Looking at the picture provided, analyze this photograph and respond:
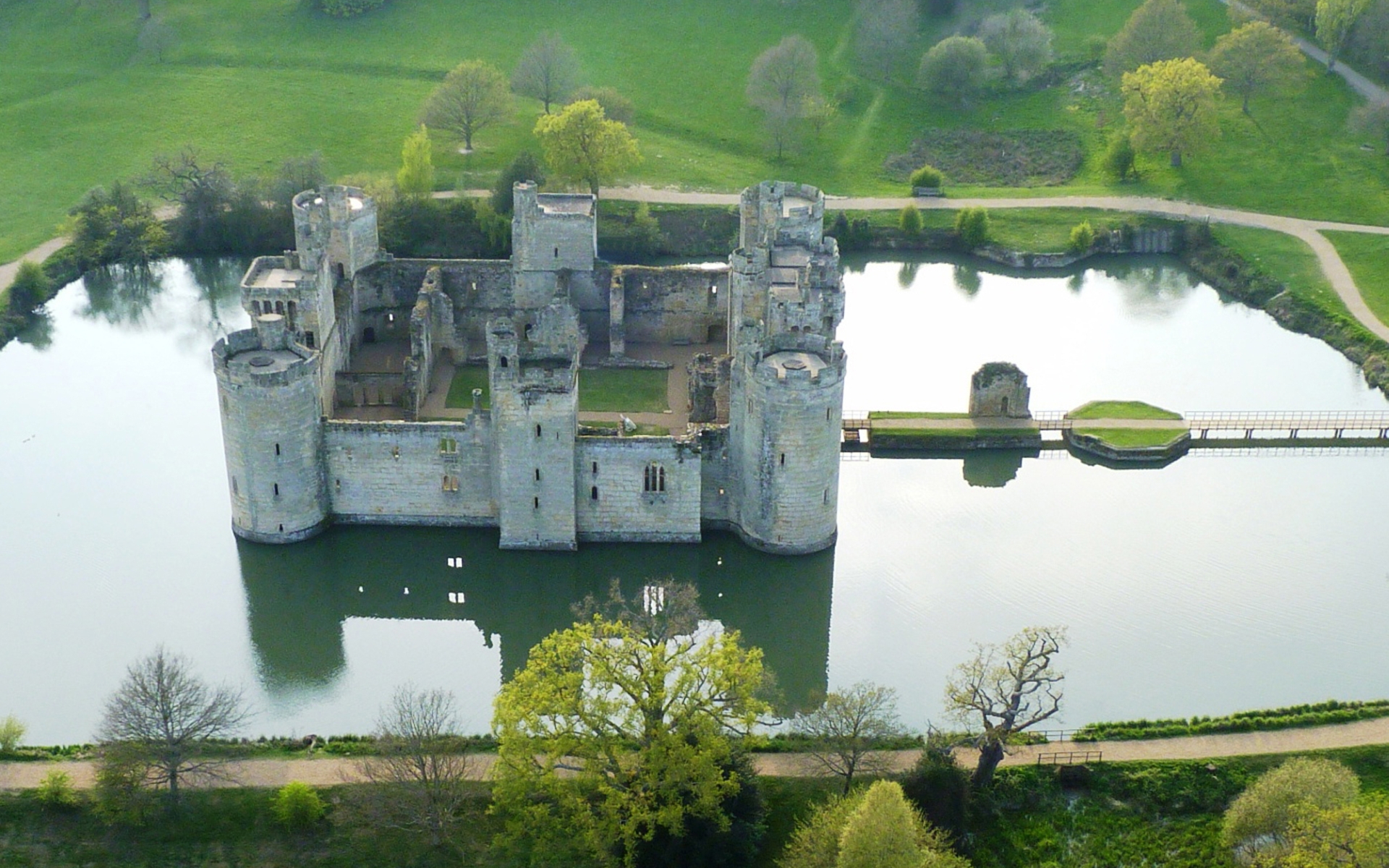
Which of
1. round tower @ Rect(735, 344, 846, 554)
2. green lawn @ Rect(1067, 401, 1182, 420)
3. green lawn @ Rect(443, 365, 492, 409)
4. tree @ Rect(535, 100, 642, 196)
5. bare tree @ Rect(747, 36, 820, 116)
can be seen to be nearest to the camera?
round tower @ Rect(735, 344, 846, 554)

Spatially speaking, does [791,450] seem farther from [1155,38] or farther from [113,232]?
[1155,38]

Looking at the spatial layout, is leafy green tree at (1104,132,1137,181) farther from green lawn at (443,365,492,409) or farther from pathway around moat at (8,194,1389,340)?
green lawn at (443,365,492,409)

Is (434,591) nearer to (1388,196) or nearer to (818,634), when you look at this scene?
(818,634)

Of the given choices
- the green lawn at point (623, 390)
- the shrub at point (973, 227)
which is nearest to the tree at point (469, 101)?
the shrub at point (973, 227)

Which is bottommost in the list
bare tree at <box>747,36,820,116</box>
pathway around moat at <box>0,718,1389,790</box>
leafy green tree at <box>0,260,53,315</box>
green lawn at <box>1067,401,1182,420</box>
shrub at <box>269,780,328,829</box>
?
shrub at <box>269,780,328,829</box>

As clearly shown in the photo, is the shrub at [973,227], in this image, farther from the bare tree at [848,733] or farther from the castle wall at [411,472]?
the bare tree at [848,733]

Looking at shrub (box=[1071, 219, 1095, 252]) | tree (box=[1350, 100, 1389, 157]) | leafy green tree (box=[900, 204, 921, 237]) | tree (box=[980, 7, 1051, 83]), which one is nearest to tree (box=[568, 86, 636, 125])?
leafy green tree (box=[900, 204, 921, 237])

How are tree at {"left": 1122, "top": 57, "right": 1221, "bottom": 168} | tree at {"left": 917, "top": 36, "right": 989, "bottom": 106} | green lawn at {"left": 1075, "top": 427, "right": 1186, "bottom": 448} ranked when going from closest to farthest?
green lawn at {"left": 1075, "top": 427, "right": 1186, "bottom": 448} → tree at {"left": 1122, "top": 57, "right": 1221, "bottom": 168} → tree at {"left": 917, "top": 36, "right": 989, "bottom": 106}
